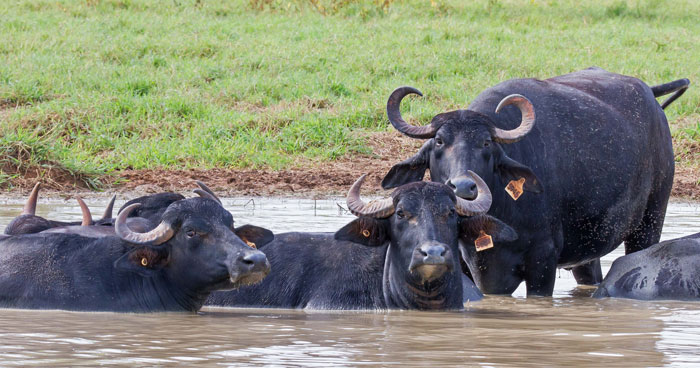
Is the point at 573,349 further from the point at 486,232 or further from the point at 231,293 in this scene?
the point at 231,293

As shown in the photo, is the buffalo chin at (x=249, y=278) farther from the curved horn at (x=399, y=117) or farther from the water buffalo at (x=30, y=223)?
the curved horn at (x=399, y=117)

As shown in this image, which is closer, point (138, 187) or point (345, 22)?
point (138, 187)

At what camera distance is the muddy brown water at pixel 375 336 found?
5.12m

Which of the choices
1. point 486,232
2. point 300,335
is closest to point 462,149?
point 486,232

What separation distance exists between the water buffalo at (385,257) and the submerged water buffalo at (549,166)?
0.36 metres

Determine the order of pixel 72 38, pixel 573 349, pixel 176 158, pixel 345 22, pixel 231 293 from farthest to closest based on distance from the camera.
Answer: pixel 345 22, pixel 72 38, pixel 176 158, pixel 231 293, pixel 573 349

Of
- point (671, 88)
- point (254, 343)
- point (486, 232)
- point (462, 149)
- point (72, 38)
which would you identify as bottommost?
point (254, 343)

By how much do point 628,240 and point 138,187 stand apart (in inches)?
202

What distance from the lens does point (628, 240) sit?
366 inches

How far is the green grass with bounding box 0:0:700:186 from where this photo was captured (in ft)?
45.7

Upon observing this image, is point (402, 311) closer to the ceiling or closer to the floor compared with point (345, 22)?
A: closer to the floor

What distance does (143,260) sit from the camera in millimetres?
6648

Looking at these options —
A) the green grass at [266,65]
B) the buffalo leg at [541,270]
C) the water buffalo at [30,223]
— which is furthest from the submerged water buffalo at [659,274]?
the green grass at [266,65]

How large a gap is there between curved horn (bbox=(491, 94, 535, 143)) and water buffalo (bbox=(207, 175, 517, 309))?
26.1 inches
